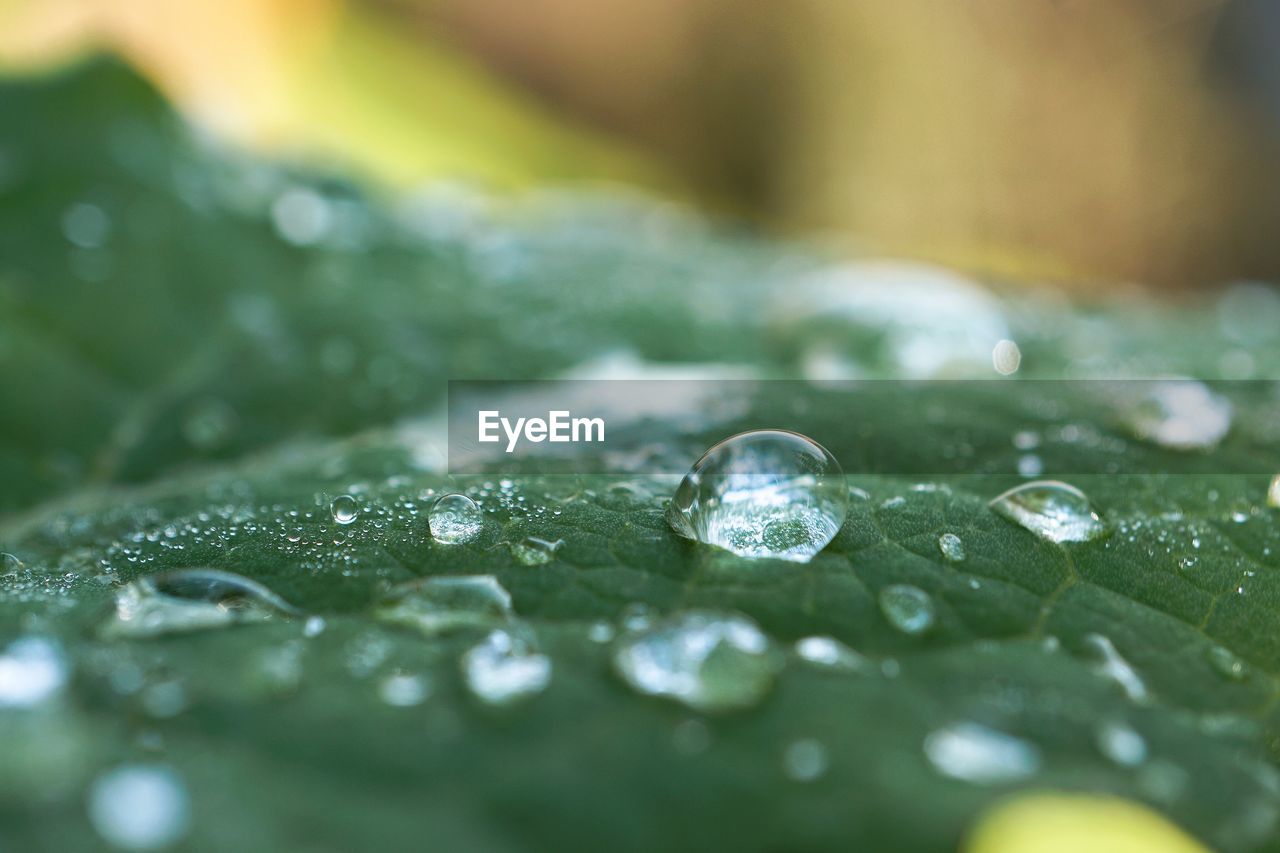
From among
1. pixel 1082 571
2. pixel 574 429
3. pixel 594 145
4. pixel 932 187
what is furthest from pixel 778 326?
pixel 932 187

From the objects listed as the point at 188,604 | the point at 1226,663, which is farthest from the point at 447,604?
the point at 1226,663

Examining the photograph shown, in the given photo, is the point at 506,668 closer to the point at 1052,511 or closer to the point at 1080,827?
the point at 1080,827

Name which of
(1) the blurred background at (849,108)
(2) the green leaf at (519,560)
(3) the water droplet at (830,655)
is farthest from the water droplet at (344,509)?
(1) the blurred background at (849,108)

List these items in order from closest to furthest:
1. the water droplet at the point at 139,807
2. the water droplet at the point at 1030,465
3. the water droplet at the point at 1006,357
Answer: the water droplet at the point at 139,807 < the water droplet at the point at 1030,465 < the water droplet at the point at 1006,357

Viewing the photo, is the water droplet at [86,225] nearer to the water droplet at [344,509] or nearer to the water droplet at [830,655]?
the water droplet at [344,509]

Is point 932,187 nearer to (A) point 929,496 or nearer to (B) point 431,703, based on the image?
(A) point 929,496
